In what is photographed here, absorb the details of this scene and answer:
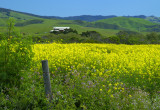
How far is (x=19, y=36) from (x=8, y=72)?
1172 mm

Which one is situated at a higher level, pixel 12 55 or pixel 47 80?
pixel 12 55

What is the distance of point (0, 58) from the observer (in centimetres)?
540

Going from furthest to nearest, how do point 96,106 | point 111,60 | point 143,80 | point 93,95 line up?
point 111,60 < point 143,80 < point 93,95 < point 96,106

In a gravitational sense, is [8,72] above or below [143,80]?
above

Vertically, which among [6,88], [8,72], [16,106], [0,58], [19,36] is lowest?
[16,106]

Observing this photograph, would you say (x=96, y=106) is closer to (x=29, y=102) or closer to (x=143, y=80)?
(x=29, y=102)

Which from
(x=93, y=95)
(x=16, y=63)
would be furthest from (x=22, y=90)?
(x=93, y=95)

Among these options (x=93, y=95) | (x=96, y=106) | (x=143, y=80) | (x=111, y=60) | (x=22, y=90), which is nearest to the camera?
(x=96, y=106)

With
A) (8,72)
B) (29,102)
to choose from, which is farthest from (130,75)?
(8,72)

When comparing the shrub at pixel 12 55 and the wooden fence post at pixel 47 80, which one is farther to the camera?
the shrub at pixel 12 55

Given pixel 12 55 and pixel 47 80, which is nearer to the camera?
pixel 47 80

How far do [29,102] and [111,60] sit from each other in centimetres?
520

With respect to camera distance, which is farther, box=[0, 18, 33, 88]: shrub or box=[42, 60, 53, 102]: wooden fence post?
box=[0, 18, 33, 88]: shrub

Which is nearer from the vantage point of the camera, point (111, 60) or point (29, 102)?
point (29, 102)
